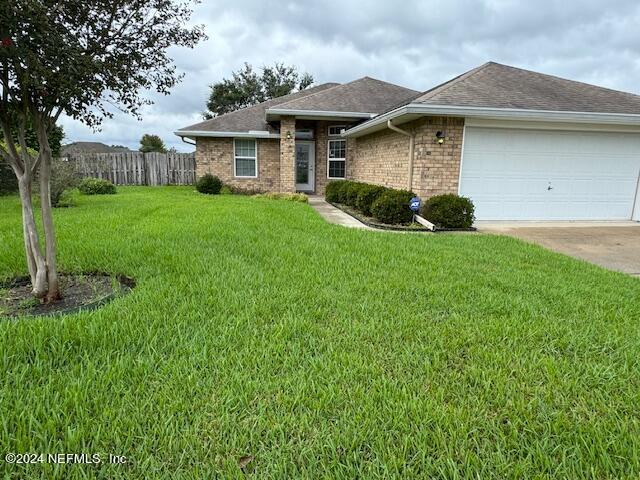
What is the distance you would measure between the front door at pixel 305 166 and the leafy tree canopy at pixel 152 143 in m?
25.6

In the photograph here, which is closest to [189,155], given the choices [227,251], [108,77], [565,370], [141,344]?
[227,251]

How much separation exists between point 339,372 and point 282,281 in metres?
1.88

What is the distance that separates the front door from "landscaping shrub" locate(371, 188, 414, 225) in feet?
27.1

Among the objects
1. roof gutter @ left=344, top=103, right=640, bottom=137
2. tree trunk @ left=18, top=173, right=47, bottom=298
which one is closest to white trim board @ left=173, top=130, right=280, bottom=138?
roof gutter @ left=344, top=103, right=640, bottom=137

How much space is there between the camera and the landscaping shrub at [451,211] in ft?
27.1

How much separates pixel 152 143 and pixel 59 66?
128 feet

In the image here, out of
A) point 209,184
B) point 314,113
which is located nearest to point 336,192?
point 314,113

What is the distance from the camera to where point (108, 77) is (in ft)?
11.4

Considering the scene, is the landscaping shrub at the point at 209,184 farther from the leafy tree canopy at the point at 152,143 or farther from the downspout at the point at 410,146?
the leafy tree canopy at the point at 152,143

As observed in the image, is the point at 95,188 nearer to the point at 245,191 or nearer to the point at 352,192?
the point at 245,191

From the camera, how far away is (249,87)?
34.8 meters

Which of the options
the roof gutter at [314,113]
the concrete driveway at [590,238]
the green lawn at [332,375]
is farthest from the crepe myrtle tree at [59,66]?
the roof gutter at [314,113]

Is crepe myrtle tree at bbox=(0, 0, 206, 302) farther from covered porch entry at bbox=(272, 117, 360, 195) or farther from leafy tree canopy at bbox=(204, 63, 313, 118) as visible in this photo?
leafy tree canopy at bbox=(204, 63, 313, 118)

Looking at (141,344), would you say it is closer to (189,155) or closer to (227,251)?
(227,251)
